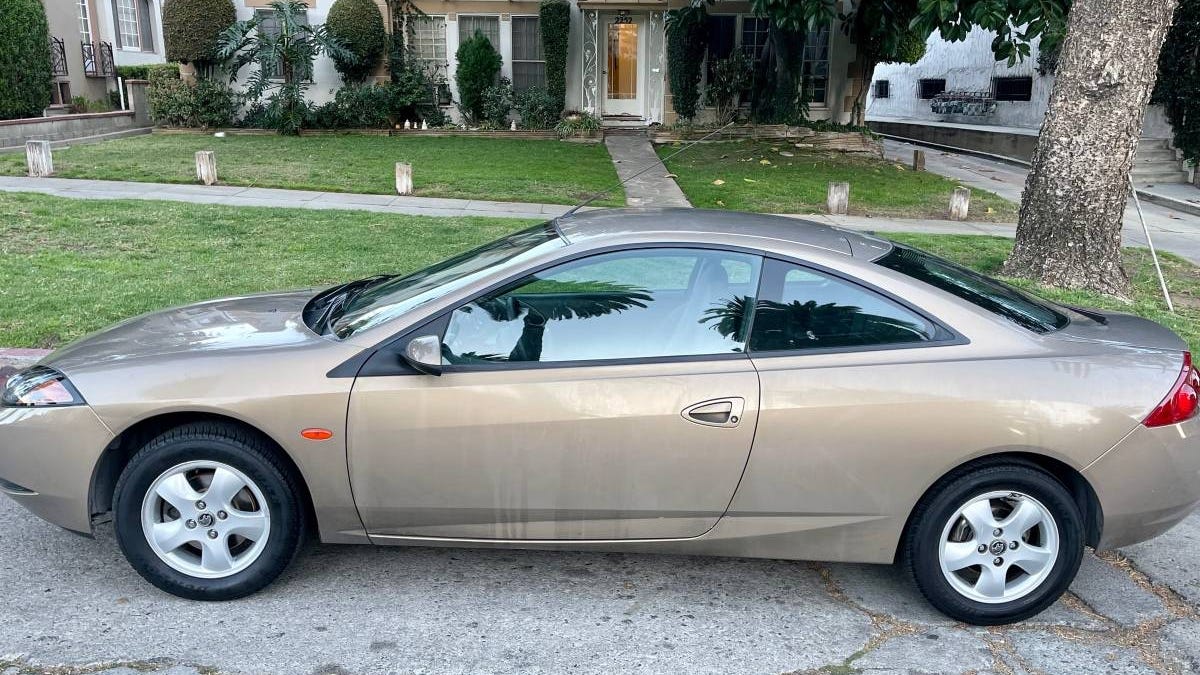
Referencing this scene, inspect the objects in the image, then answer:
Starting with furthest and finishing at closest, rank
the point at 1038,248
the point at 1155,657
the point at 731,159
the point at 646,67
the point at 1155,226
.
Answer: the point at 646,67, the point at 731,159, the point at 1155,226, the point at 1038,248, the point at 1155,657

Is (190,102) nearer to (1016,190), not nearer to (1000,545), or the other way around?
(1016,190)

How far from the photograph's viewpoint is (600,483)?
340cm

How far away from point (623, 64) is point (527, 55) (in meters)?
2.27

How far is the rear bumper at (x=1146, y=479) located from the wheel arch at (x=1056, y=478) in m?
0.03

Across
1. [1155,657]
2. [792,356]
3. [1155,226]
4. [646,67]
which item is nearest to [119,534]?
[792,356]

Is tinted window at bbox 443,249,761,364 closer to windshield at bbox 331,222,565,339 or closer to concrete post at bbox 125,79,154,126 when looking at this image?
windshield at bbox 331,222,565,339

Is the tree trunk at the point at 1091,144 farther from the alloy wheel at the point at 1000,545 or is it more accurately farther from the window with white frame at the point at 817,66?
the window with white frame at the point at 817,66

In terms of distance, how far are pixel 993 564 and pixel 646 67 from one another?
1962cm

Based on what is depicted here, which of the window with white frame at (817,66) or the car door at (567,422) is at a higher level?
the window with white frame at (817,66)

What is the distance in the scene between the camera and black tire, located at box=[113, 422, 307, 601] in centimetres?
338

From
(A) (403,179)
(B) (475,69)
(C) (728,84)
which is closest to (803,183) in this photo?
(C) (728,84)

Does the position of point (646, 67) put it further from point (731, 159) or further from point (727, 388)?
point (727, 388)

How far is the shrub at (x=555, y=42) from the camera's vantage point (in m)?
19.9

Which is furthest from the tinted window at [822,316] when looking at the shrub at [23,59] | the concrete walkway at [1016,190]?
the shrub at [23,59]
